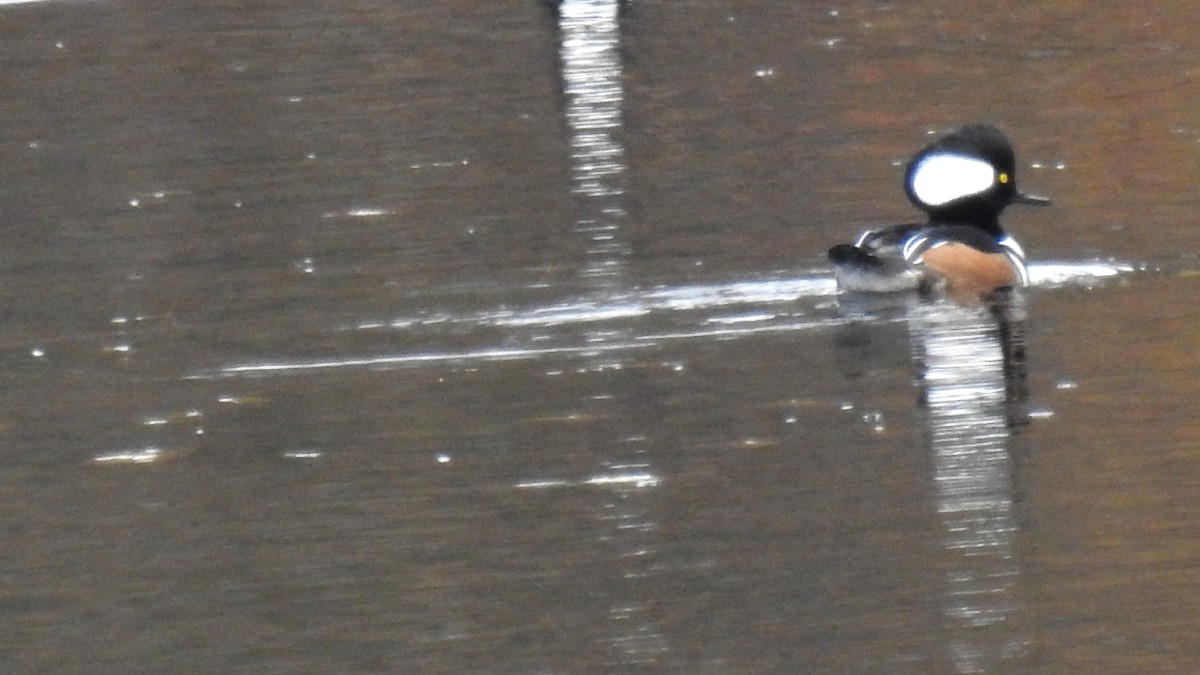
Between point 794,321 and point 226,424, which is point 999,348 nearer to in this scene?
point 794,321

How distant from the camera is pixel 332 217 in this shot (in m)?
8.73

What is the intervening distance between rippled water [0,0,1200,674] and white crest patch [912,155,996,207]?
35 centimetres

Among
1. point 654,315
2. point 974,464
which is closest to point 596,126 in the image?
point 654,315

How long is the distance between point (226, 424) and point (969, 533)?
7.19ft

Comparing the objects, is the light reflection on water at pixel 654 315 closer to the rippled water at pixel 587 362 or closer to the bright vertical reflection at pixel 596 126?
the rippled water at pixel 587 362

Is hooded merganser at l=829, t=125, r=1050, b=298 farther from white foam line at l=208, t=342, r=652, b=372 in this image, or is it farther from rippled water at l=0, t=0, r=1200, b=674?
white foam line at l=208, t=342, r=652, b=372

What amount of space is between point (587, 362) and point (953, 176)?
5.68 feet

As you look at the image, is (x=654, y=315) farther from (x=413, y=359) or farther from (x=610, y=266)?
(x=413, y=359)

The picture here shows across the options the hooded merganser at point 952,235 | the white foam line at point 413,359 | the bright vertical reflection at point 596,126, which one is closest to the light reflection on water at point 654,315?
the white foam line at point 413,359

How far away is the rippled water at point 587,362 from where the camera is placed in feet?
16.5

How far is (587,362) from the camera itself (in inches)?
273

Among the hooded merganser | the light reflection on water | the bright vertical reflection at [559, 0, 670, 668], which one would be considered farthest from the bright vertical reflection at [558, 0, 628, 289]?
the hooded merganser

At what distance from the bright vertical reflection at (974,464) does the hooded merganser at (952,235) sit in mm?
136

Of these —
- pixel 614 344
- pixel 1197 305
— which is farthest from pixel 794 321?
pixel 1197 305
